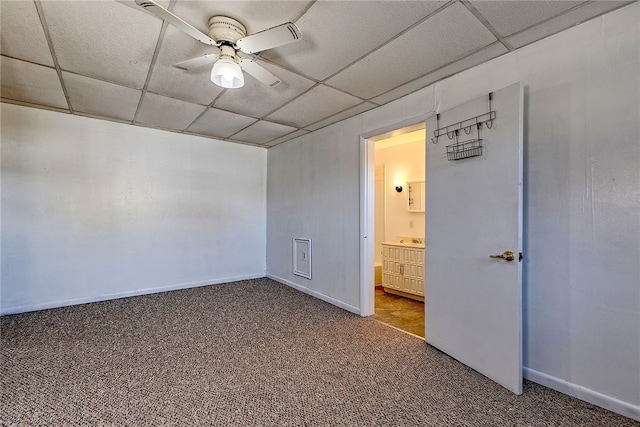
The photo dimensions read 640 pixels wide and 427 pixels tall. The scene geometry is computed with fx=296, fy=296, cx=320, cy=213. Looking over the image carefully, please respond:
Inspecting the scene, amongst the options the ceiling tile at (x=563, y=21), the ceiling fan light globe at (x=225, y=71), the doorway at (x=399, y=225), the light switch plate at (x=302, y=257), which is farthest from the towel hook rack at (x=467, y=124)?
the light switch plate at (x=302, y=257)

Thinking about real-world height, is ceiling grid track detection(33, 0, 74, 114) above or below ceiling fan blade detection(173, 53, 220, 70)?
above

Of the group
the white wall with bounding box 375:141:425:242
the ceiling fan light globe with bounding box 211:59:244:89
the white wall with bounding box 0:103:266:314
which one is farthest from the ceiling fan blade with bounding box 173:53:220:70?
the white wall with bounding box 375:141:425:242

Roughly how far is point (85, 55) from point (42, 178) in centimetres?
219

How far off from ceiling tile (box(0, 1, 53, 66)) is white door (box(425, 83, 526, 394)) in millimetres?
3006

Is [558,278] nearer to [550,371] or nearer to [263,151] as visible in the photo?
[550,371]

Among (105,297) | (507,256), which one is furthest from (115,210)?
(507,256)

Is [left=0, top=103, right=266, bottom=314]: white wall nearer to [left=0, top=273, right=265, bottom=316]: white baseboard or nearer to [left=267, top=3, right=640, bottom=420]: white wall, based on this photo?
[left=0, top=273, right=265, bottom=316]: white baseboard

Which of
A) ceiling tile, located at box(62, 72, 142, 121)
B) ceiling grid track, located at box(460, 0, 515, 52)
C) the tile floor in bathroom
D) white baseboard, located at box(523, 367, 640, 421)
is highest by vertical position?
ceiling tile, located at box(62, 72, 142, 121)

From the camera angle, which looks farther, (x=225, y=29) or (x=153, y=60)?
(x=153, y=60)

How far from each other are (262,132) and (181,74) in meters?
1.88

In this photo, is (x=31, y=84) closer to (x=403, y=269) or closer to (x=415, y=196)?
(x=403, y=269)

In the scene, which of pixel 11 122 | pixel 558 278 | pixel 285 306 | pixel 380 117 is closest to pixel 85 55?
pixel 11 122

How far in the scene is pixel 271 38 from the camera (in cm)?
176

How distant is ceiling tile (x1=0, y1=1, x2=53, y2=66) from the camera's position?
1826 mm
